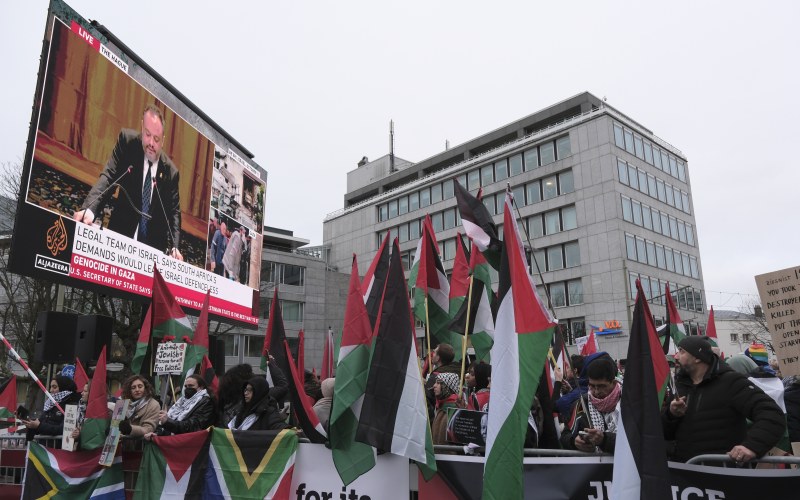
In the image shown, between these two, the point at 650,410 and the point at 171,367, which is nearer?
the point at 650,410

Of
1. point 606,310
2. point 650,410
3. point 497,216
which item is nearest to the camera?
point 650,410

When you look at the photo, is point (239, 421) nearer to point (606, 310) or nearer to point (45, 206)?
point (45, 206)

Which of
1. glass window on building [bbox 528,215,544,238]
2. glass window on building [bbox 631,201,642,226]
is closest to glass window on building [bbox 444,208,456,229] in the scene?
glass window on building [bbox 528,215,544,238]

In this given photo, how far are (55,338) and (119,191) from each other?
411cm

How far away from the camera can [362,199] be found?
238 ft

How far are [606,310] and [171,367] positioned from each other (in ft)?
134

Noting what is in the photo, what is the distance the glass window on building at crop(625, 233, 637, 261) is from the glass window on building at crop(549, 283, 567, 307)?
5.55 m

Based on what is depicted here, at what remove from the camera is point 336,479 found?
556cm

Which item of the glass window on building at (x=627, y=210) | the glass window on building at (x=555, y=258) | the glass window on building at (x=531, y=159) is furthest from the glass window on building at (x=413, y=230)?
the glass window on building at (x=627, y=210)

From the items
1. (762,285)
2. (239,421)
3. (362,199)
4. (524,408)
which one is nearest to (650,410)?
(524,408)

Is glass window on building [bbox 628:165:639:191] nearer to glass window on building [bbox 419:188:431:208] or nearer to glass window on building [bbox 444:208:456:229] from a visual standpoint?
glass window on building [bbox 444:208:456:229]

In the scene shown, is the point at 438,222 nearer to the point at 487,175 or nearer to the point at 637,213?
the point at 487,175

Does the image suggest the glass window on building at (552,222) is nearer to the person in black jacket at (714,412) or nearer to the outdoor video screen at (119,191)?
the outdoor video screen at (119,191)

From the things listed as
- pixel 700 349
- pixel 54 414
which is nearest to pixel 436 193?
pixel 54 414
